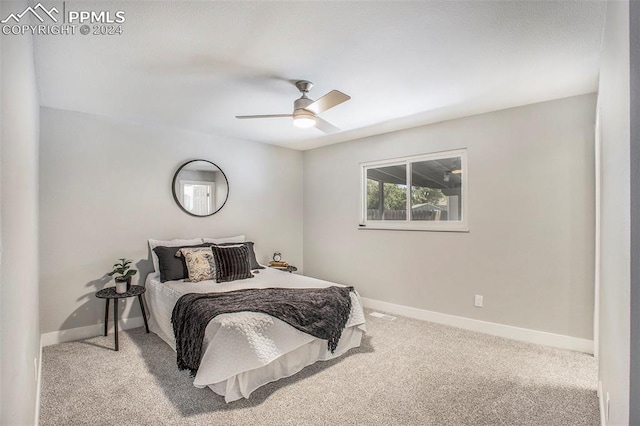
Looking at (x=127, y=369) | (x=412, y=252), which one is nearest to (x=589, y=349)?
(x=412, y=252)

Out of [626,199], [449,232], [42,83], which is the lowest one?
[449,232]

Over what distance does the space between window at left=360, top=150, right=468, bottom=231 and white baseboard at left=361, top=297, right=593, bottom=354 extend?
1.03 meters

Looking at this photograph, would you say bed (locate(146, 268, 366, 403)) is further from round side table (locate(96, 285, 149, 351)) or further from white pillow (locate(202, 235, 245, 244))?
white pillow (locate(202, 235, 245, 244))

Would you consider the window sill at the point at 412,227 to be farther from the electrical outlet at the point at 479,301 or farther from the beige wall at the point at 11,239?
the beige wall at the point at 11,239

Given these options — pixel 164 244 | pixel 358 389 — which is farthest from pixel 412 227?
pixel 164 244

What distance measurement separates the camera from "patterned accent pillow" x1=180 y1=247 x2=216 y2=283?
3553mm

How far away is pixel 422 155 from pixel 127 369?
376cm

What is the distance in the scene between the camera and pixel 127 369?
276cm

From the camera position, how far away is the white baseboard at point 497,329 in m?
3.13

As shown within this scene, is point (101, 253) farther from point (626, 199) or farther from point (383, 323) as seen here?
point (626, 199)

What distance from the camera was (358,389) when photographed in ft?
8.03

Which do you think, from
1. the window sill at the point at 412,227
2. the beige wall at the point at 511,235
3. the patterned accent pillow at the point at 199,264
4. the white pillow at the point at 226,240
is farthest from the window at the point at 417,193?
the patterned accent pillow at the point at 199,264

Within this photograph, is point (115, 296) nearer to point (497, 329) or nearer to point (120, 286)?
point (120, 286)

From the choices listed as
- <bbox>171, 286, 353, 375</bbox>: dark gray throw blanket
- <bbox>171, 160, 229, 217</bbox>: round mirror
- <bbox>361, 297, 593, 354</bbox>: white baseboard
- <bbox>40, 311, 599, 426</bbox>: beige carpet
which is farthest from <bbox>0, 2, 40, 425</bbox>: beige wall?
<bbox>361, 297, 593, 354</bbox>: white baseboard
